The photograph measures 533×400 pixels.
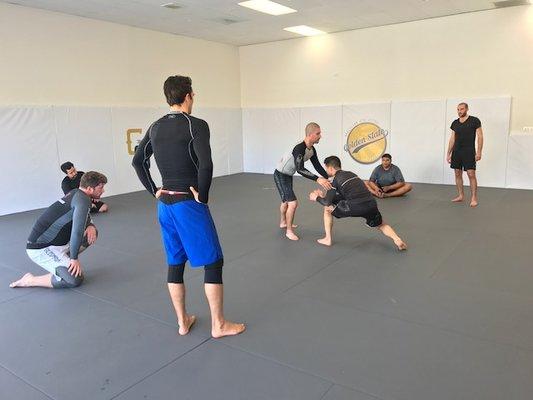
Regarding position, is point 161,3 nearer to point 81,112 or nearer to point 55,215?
point 81,112

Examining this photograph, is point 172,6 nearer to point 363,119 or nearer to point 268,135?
point 268,135

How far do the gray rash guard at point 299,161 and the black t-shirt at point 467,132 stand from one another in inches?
122

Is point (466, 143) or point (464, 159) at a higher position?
point (466, 143)

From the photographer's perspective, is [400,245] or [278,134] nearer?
[400,245]

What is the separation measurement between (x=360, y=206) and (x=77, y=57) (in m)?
6.17

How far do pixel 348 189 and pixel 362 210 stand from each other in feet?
0.86

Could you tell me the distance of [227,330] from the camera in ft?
9.36

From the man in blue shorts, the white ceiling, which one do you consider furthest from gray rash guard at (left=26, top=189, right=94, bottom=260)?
the white ceiling

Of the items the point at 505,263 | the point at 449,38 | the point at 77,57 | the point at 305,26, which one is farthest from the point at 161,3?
the point at 505,263

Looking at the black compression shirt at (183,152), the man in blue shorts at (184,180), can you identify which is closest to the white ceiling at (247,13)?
the man in blue shorts at (184,180)

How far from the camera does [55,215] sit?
3.69m

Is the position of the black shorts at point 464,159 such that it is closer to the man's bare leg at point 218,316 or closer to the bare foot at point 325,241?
the bare foot at point 325,241

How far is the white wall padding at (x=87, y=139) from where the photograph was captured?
775 centimetres

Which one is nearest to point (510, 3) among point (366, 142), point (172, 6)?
point (366, 142)
